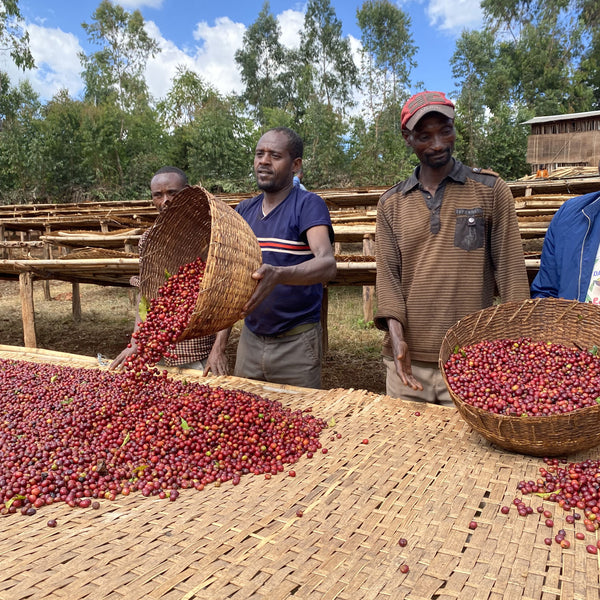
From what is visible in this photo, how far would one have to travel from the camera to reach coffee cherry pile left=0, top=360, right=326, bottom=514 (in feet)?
5.43

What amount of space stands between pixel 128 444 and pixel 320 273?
3.41 ft

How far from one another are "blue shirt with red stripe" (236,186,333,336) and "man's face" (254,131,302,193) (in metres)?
0.11

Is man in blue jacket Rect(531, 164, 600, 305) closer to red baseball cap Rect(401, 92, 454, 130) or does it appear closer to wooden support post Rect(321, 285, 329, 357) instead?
red baseball cap Rect(401, 92, 454, 130)

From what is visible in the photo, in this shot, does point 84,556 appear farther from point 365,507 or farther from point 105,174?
point 105,174

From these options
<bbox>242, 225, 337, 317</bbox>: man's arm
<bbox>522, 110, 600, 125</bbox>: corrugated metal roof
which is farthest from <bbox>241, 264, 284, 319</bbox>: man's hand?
<bbox>522, 110, 600, 125</bbox>: corrugated metal roof

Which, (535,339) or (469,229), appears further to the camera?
(469,229)

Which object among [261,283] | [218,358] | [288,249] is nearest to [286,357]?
[218,358]

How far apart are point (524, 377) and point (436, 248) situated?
77 centimetres

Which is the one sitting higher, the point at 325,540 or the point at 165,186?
the point at 165,186

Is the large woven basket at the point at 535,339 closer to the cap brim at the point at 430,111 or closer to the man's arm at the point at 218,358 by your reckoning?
the cap brim at the point at 430,111

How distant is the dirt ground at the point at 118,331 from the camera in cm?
621

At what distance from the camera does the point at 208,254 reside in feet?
5.93

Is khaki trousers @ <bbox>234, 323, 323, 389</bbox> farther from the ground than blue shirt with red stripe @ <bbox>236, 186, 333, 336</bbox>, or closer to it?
closer to it

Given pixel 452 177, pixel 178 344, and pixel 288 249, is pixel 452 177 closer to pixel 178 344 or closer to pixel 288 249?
pixel 288 249
